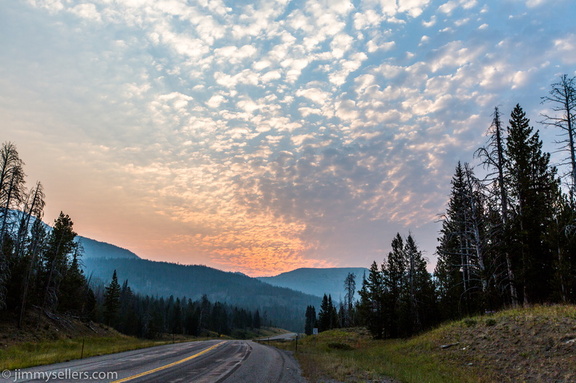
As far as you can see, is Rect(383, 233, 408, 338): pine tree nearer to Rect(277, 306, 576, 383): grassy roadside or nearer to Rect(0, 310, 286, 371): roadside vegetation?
Rect(277, 306, 576, 383): grassy roadside

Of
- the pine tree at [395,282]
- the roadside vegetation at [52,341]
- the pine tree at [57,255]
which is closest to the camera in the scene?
the roadside vegetation at [52,341]

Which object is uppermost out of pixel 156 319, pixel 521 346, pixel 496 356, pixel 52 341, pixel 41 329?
pixel 521 346

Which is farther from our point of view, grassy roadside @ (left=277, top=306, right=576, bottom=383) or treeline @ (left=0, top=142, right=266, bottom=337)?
treeline @ (left=0, top=142, right=266, bottom=337)

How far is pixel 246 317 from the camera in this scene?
526 ft

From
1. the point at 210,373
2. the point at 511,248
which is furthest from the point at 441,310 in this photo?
the point at 210,373

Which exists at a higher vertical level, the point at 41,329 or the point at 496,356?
the point at 496,356

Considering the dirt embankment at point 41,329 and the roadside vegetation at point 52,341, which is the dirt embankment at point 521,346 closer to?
the roadside vegetation at point 52,341

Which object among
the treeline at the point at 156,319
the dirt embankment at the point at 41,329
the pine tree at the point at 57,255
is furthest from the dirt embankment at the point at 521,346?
the treeline at the point at 156,319

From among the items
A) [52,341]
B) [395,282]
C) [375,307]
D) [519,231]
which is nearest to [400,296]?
[395,282]

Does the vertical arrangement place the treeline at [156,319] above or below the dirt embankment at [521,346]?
below

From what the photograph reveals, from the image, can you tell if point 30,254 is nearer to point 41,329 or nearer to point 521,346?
point 41,329

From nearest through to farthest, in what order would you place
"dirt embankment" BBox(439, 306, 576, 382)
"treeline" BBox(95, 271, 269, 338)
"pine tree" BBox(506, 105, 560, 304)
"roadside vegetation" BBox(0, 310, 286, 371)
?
"dirt embankment" BBox(439, 306, 576, 382), "roadside vegetation" BBox(0, 310, 286, 371), "pine tree" BBox(506, 105, 560, 304), "treeline" BBox(95, 271, 269, 338)

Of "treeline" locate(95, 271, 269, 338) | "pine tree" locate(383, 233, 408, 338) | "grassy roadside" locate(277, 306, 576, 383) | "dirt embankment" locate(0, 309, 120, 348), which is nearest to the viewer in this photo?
"grassy roadside" locate(277, 306, 576, 383)

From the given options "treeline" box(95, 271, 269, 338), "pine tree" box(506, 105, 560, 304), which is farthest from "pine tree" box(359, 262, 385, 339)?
"treeline" box(95, 271, 269, 338)
